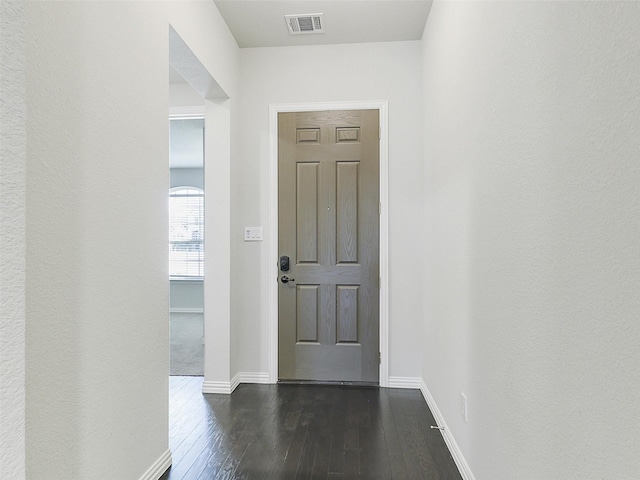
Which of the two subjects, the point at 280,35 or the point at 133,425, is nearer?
the point at 133,425

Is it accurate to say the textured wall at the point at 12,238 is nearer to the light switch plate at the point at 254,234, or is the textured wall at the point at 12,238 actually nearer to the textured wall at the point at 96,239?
the textured wall at the point at 96,239

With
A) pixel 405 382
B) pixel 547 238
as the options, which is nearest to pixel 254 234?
pixel 405 382

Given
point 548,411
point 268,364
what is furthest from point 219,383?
point 548,411

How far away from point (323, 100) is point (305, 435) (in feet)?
7.86

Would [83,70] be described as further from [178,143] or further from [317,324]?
[178,143]

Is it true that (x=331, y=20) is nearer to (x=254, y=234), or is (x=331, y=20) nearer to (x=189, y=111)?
(x=189, y=111)

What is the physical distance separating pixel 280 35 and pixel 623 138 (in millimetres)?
2744

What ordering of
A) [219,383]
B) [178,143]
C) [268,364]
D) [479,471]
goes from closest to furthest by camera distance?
[479,471] → [219,383] → [268,364] → [178,143]

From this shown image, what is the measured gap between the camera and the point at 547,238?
1071 millimetres

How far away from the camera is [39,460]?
114 cm

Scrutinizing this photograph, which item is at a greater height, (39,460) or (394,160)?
(394,160)

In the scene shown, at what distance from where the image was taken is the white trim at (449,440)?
1794 millimetres

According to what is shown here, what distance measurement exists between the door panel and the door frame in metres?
0.04

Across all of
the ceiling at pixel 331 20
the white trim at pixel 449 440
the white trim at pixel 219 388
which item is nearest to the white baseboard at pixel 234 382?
the white trim at pixel 219 388
